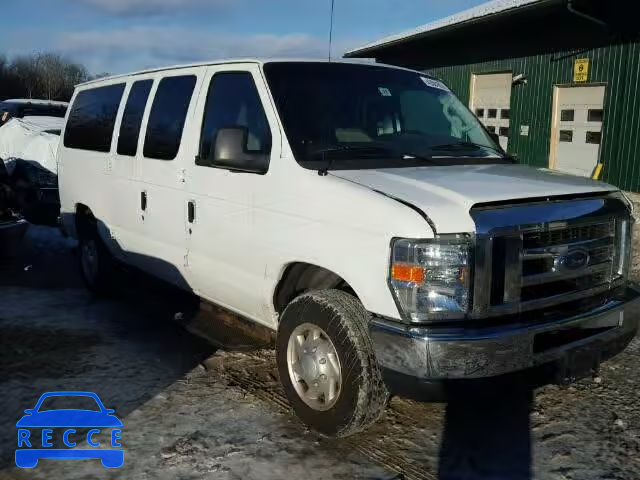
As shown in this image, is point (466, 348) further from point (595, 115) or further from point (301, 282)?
point (595, 115)

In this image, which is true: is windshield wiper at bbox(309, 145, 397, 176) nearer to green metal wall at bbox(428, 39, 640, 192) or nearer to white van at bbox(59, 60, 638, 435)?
white van at bbox(59, 60, 638, 435)

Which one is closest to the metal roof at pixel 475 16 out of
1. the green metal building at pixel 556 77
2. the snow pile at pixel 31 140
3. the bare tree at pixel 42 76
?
the green metal building at pixel 556 77

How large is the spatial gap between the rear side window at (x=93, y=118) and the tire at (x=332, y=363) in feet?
10.2

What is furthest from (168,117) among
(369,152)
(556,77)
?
(556,77)

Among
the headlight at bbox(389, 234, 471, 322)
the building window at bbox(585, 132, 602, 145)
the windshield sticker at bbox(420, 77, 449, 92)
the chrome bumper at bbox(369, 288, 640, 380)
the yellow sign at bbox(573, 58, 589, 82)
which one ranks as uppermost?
the yellow sign at bbox(573, 58, 589, 82)

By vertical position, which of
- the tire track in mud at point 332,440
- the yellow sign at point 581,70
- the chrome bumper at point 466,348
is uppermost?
the yellow sign at point 581,70

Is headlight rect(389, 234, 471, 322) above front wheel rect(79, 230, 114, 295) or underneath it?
above

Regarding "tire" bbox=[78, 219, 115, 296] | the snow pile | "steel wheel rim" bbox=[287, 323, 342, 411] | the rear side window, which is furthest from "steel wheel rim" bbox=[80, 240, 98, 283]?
"steel wheel rim" bbox=[287, 323, 342, 411]

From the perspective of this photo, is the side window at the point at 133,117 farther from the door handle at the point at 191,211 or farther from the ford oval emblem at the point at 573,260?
the ford oval emblem at the point at 573,260

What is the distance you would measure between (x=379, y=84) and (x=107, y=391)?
2.79 m

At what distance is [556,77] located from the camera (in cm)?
1460

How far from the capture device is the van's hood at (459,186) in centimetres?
319

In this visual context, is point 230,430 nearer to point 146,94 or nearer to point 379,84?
point 379,84

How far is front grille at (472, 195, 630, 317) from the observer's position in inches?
126
